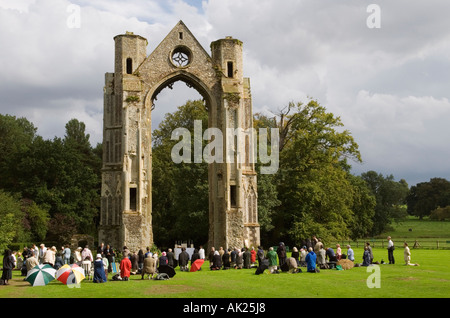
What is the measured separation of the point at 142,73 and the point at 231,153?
7557 millimetres

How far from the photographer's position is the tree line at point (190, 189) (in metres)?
39.0

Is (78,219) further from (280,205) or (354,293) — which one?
(354,293)

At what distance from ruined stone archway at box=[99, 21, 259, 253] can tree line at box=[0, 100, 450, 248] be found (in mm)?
5471

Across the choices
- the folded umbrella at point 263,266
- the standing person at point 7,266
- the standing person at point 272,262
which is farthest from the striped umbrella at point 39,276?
the standing person at point 272,262

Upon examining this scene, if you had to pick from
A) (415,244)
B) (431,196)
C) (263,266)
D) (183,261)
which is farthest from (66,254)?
(431,196)

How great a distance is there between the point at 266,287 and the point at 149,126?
1941 cm

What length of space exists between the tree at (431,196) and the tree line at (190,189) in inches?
1689

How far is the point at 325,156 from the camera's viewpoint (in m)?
40.8

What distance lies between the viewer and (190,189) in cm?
4056

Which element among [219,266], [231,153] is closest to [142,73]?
[231,153]

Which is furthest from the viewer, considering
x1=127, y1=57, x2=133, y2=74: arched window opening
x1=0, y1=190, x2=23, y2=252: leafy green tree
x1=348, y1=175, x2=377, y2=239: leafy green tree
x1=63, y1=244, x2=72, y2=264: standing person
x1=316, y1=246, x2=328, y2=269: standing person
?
x1=348, y1=175, x2=377, y2=239: leafy green tree

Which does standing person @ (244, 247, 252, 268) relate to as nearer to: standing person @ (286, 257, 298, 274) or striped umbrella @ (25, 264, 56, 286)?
standing person @ (286, 257, 298, 274)

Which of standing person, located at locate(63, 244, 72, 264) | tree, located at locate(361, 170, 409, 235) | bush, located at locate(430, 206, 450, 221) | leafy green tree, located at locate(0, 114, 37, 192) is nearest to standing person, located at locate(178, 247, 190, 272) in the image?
standing person, located at locate(63, 244, 72, 264)

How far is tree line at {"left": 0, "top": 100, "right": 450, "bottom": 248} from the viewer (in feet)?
128
